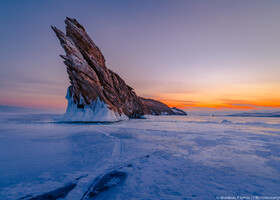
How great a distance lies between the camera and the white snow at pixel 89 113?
75.0 ft

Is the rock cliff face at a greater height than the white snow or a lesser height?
greater

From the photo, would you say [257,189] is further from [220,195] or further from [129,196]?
[129,196]

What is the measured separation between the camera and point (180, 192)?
2629 millimetres

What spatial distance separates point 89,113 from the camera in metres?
23.8

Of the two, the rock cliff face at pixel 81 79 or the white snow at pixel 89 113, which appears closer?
the rock cliff face at pixel 81 79

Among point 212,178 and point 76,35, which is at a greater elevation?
point 76,35

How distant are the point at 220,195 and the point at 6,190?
403cm

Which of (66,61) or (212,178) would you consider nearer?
(212,178)

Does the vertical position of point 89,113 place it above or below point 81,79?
below

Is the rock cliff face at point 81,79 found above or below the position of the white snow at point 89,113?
above

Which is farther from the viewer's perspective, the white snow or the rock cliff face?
the white snow

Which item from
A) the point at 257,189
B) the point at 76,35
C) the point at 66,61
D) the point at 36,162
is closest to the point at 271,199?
the point at 257,189

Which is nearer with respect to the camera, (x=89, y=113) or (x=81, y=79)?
(x=81, y=79)

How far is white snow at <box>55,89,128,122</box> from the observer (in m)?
22.9
